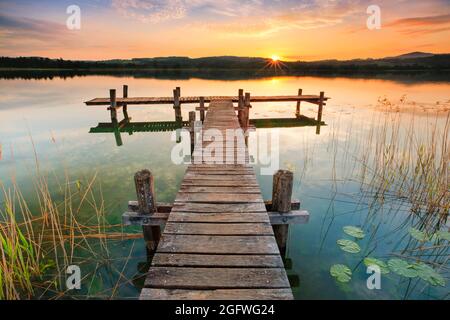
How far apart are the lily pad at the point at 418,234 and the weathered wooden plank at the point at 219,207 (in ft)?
10.7

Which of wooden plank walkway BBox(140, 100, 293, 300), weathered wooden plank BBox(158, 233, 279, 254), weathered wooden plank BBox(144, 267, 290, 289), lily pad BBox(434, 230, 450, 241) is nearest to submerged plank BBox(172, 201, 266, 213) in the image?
wooden plank walkway BBox(140, 100, 293, 300)

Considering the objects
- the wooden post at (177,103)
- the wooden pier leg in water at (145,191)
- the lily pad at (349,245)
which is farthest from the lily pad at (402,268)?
the wooden post at (177,103)

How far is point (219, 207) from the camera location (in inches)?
141

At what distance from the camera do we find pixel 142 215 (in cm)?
371

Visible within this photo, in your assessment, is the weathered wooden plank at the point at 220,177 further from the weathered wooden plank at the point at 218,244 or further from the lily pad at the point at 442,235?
the lily pad at the point at 442,235

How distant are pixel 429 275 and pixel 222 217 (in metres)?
3.19

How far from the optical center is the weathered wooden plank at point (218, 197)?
3762mm

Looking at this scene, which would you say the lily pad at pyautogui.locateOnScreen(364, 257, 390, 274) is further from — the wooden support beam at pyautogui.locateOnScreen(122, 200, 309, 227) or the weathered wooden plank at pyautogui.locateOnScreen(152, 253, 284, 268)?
the weathered wooden plank at pyautogui.locateOnScreen(152, 253, 284, 268)

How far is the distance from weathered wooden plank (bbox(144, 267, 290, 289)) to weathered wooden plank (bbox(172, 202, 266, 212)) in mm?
1120

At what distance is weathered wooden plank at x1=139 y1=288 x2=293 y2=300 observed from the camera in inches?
83.5
